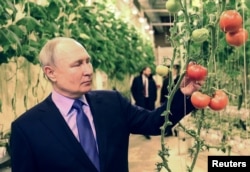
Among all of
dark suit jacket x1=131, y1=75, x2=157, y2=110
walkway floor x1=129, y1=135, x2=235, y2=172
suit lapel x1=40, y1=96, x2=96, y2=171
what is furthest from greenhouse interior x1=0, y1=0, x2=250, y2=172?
dark suit jacket x1=131, y1=75, x2=157, y2=110

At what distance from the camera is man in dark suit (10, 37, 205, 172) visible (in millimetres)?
1152

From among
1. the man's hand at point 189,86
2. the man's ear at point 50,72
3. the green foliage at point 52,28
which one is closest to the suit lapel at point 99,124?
the man's ear at point 50,72

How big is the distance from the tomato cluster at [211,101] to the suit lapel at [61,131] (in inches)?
16.9

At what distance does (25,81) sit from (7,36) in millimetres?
858

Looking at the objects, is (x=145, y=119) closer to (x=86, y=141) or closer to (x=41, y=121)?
(x=86, y=141)

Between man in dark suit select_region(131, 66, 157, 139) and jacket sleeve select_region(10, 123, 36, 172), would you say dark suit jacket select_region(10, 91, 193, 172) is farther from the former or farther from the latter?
man in dark suit select_region(131, 66, 157, 139)

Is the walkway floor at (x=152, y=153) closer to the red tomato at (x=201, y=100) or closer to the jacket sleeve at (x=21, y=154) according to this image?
the jacket sleeve at (x=21, y=154)

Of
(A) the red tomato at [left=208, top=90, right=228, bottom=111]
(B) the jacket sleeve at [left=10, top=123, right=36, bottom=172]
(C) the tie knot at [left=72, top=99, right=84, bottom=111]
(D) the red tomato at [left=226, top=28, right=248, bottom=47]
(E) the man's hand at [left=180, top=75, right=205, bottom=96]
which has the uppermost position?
(D) the red tomato at [left=226, top=28, right=248, bottom=47]

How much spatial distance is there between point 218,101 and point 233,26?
0.15m

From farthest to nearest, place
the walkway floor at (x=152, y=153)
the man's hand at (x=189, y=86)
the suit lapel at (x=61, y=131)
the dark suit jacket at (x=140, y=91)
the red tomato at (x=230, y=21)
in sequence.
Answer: the dark suit jacket at (x=140, y=91)
the walkway floor at (x=152, y=153)
the suit lapel at (x=61, y=131)
the man's hand at (x=189, y=86)
the red tomato at (x=230, y=21)

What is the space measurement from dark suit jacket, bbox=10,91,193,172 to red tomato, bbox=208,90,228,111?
248mm

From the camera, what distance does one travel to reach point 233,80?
9.78ft

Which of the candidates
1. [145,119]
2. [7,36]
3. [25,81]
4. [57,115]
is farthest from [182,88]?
[25,81]

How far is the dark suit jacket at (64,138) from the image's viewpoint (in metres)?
1.15
